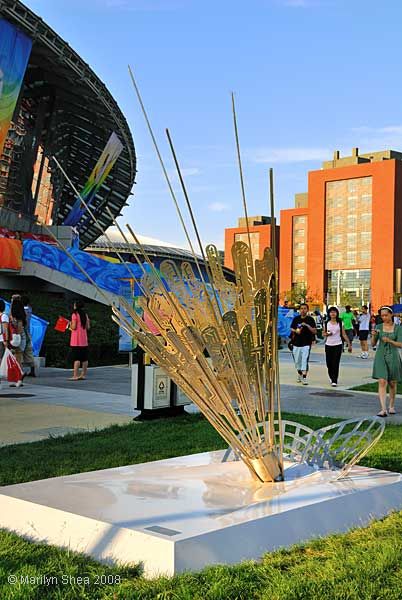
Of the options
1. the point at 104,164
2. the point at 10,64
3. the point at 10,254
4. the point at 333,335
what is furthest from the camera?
the point at 104,164

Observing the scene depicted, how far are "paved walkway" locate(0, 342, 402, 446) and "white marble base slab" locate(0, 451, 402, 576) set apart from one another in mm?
3251

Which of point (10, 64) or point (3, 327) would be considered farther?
point (10, 64)

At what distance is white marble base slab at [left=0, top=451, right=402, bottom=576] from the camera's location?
418 centimetres

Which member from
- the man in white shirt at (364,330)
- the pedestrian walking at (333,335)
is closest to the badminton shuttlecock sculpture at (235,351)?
the pedestrian walking at (333,335)

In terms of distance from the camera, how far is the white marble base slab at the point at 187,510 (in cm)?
418

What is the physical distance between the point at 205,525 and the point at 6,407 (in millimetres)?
7185

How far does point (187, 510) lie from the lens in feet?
15.4

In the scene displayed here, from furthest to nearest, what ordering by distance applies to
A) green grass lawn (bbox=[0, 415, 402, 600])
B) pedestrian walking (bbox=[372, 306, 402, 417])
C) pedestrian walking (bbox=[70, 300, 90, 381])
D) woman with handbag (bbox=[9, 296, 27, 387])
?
1. pedestrian walking (bbox=[70, 300, 90, 381])
2. woman with handbag (bbox=[9, 296, 27, 387])
3. pedestrian walking (bbox=[372, 306, 402, 417])
4. green grass lawn (bbox=[0, 415, 402, 600])

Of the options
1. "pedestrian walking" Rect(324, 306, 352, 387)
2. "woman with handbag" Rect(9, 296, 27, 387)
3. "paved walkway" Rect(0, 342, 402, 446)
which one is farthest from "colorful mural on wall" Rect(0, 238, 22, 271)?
"pedestrian walking" Rect(324, 306, 352, 387)

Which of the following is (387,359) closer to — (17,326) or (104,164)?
(17,326)

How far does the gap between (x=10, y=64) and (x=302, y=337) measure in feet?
65.9

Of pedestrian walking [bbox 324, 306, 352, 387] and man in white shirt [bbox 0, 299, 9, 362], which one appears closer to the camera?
man in white shirt [bbox 0, 299, 9, 362]

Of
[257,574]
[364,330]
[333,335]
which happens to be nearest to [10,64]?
[364,330]

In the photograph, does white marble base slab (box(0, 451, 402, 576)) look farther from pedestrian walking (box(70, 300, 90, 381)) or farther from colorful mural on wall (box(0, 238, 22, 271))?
colorful mural on wall (box(0, 238, 22, 271))
